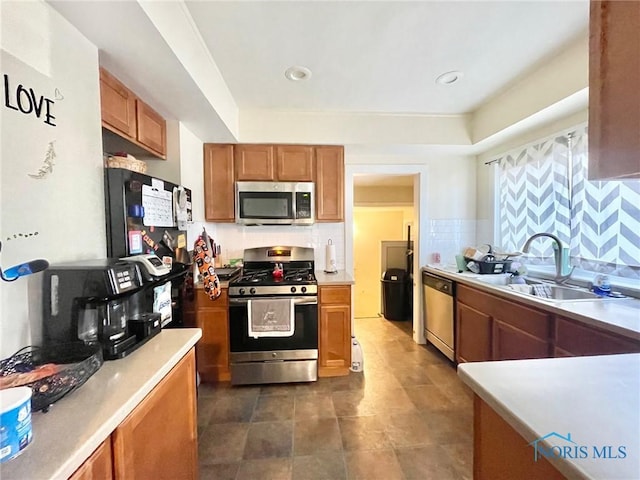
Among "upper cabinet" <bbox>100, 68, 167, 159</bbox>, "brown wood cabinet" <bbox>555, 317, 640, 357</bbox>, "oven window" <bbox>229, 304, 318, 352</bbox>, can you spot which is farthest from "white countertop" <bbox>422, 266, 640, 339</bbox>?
"upper cabinet" <bbox>100, 68, 167, 159</bbox>

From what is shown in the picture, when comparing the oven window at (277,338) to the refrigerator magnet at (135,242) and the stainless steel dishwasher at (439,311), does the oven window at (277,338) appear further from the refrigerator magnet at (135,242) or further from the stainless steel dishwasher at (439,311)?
the stainless steel dishwasher at (439,311)

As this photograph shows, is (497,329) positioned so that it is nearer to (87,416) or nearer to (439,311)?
(439,311)

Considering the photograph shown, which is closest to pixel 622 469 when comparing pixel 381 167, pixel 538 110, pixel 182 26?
Result: pixel 182 26

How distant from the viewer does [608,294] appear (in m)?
1.75

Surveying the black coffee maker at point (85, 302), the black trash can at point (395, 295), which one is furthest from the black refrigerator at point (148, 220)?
the black trash can at point (395, 295)

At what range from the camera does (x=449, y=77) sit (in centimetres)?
213

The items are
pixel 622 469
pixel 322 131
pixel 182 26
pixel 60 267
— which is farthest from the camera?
pixel 322 131

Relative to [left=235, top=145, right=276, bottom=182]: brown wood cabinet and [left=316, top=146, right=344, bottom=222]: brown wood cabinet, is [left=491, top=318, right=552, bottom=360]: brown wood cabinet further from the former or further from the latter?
[left=235, top=145, right=276, bottom=182]: brown wood cabinet

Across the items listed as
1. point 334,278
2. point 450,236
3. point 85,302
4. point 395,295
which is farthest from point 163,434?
point 395,295

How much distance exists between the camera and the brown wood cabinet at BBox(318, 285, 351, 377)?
254cm

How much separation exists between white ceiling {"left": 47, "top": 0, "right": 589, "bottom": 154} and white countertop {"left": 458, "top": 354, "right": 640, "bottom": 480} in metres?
1.71

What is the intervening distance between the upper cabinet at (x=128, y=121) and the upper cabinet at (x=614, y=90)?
199 cm

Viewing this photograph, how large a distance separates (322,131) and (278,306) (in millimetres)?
1723

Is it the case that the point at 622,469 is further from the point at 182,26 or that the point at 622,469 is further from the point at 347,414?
the point at 182,26
